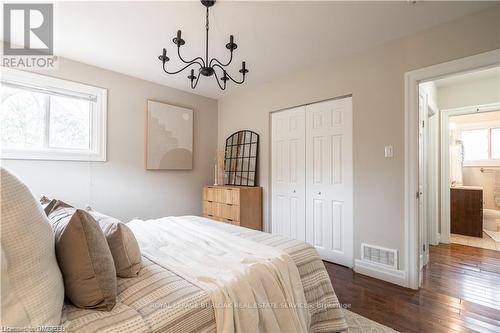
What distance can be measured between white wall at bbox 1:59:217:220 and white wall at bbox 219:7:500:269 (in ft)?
7.34

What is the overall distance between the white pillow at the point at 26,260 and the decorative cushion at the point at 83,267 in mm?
72

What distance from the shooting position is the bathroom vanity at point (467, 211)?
13.1ft

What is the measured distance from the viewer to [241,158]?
157 inches

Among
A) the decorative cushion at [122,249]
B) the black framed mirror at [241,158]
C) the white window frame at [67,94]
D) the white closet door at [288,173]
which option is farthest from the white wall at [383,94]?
the white window frame at [67,94]

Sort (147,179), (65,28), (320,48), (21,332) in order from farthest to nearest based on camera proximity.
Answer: (147,179)
(320,48)
(65,28)
(21,332)

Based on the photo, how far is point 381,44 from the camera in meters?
2.54

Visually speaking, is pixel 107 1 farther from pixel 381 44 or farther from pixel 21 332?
pixel 381 44

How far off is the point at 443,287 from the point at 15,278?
3.21 meters

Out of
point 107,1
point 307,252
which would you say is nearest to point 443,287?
point 307,252

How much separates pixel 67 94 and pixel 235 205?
254 centimetres

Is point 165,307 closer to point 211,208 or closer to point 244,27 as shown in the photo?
point 244,27

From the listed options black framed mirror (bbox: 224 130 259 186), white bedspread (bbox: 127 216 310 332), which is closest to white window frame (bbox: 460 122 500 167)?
black framed mirror (bbox: 224 130 259 186)

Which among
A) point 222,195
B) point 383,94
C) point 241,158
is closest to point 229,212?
point 222,195

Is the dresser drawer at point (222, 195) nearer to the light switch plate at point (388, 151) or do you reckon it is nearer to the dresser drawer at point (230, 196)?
the dresser drawer at point (230, 196)
